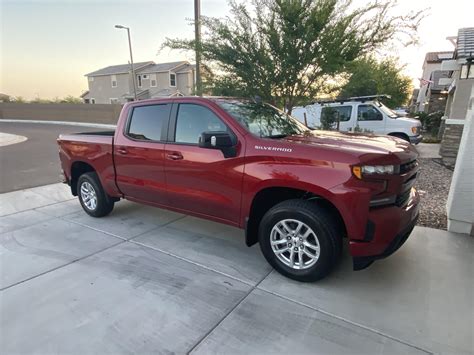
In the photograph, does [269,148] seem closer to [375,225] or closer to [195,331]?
[375,225]

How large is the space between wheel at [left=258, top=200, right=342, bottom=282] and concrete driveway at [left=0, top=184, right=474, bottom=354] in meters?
0.16

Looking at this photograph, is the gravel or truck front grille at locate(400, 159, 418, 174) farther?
the gravel

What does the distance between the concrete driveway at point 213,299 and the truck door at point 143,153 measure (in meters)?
0.66

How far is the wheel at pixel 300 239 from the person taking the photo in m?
2.86

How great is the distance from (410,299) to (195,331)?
195cm

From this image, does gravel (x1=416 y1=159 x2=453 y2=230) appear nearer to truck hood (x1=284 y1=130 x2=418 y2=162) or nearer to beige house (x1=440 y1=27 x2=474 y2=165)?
beige house (x1=440 y1=27 x2=474 y2=165)

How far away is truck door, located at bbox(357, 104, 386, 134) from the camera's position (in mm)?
10698

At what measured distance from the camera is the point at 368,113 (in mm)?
10852

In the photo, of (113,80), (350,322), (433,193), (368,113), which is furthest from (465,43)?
(113,80)

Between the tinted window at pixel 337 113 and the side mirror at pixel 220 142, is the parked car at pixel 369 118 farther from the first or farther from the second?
the side mirror at pixel 220 142

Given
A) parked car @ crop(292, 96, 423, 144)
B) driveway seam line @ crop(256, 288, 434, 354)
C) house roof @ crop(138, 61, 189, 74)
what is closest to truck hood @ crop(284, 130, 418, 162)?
driveway seam line @ crop(256, 288, 434, 354)

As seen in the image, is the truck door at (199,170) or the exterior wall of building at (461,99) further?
the exterior wall of building at (461,99)

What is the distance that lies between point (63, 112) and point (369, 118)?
28.6 m

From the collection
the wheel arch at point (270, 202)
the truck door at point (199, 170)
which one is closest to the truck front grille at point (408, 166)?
the wheel arch at point (270, 202)
